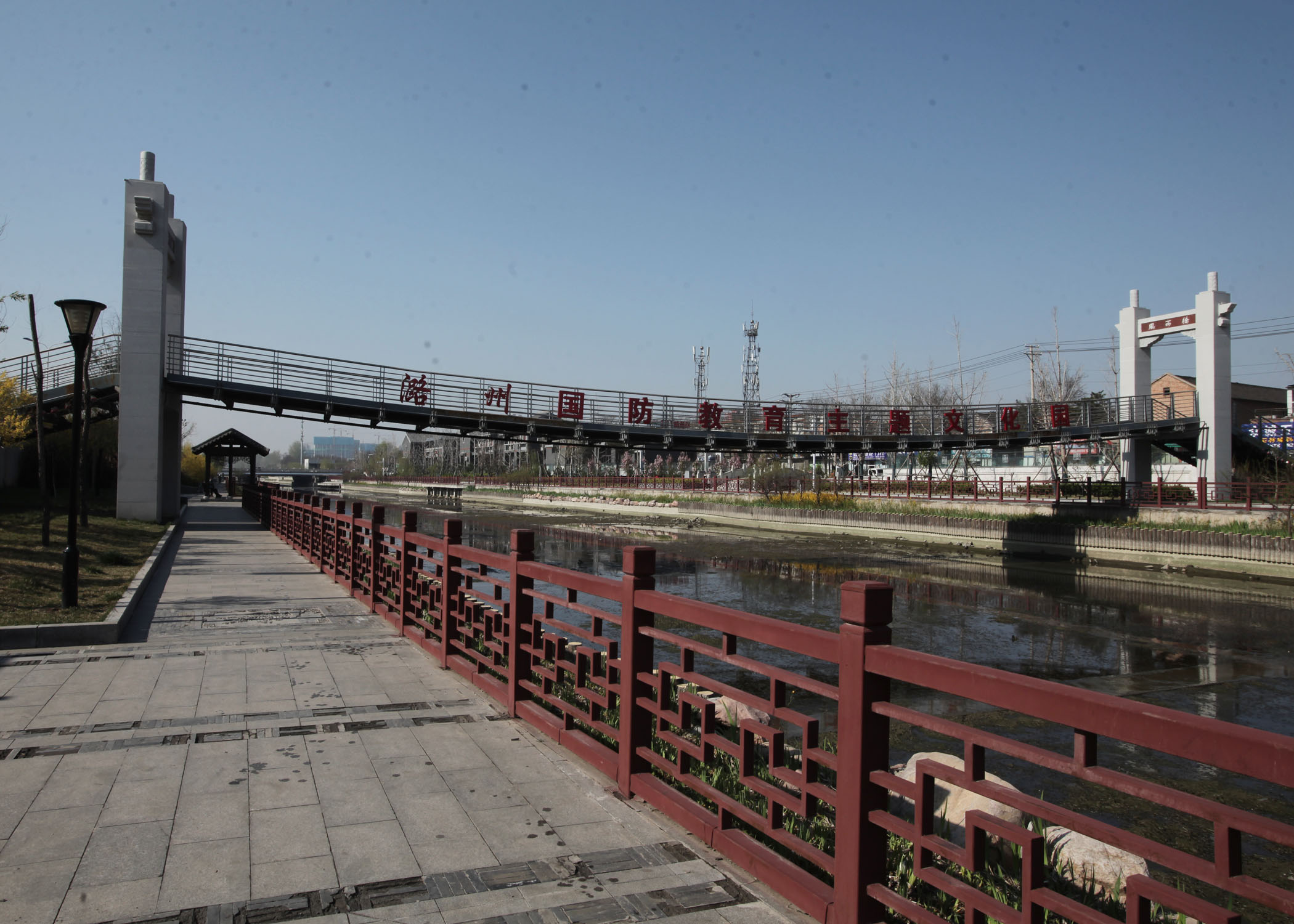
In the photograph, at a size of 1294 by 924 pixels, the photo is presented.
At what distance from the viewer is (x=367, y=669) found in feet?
22.9

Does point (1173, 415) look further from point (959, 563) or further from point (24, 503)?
point (24, 503)

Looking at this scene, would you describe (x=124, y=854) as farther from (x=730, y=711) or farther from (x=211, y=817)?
(x=730, y=711)

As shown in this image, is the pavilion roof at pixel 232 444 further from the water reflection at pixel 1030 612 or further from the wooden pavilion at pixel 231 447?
the water reflection at pixel 1030 612

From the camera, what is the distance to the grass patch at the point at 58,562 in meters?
8.68

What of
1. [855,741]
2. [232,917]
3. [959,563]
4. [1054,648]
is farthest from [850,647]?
[959,563]

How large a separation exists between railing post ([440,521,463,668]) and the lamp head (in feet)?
18.3

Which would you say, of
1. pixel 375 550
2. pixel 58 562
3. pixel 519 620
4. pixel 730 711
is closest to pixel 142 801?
pixel 519 620

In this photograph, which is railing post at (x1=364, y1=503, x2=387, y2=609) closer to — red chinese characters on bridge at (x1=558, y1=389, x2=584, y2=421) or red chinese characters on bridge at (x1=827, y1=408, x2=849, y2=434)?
red chinese characters on bridge at (x1=558, y1=389, x2=584, y2=421)

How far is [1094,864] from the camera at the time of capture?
13.2ft

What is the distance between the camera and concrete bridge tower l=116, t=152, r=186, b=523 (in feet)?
70.5

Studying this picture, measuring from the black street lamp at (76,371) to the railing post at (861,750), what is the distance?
29.3ft

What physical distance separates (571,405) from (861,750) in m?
20.7

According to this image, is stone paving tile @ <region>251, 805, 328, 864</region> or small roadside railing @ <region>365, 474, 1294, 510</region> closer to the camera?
stone paving tile @ <region>251, 805, 328, 864</region>

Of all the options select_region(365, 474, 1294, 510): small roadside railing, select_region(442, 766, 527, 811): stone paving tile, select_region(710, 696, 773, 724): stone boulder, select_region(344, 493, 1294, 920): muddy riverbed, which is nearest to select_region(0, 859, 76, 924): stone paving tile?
select_region(442, 766, 527, 811): stone paving tile
